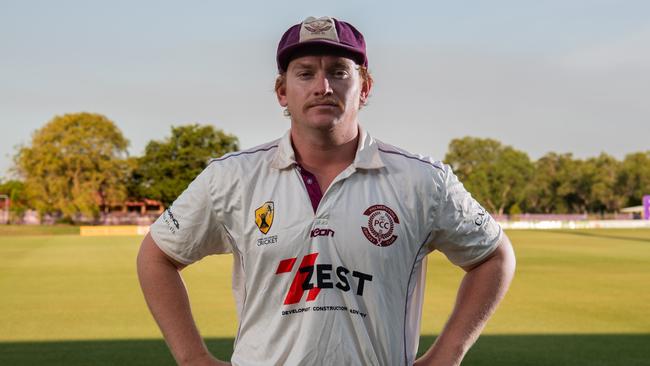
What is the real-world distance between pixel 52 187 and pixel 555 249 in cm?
5854

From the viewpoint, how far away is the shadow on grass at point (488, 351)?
916 cm

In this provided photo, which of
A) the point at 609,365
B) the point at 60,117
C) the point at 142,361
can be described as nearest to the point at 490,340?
the point at 609,365

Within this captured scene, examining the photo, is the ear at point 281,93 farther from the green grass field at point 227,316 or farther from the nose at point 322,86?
the green grass field at point 227,316

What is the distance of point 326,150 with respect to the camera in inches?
115

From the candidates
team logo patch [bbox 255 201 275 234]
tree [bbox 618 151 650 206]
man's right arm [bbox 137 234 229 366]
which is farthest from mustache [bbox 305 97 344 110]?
tree [bbox 618 151 650 206]

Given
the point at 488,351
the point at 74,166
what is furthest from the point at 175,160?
the point at 488,351

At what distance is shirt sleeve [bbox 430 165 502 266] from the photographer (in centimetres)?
291

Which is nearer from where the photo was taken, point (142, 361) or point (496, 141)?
point (142, 361)

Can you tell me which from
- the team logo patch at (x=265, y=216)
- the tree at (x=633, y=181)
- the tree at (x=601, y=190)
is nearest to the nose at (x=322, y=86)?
the team logo patch at (x=265, y=216)

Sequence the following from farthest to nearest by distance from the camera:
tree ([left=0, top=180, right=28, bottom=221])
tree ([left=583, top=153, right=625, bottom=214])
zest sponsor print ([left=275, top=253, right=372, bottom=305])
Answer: tree ([left=583, top=153, right=625, bottom=214]) → tree ([left=0, top=180, right=28, bottom=221]) → zest sponsor print ([left=275, top=253, right=372, bottom=305])

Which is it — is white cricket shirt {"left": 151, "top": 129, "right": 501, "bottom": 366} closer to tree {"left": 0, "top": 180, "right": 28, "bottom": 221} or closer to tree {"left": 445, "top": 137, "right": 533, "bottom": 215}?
tree {"left": 0, "top": 180, "right": 28, "bottom": 221}

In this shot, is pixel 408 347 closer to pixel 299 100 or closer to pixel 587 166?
pixel 299 100

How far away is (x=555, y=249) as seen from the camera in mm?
33969

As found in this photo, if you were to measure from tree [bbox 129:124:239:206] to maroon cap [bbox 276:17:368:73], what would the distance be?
8606cm
